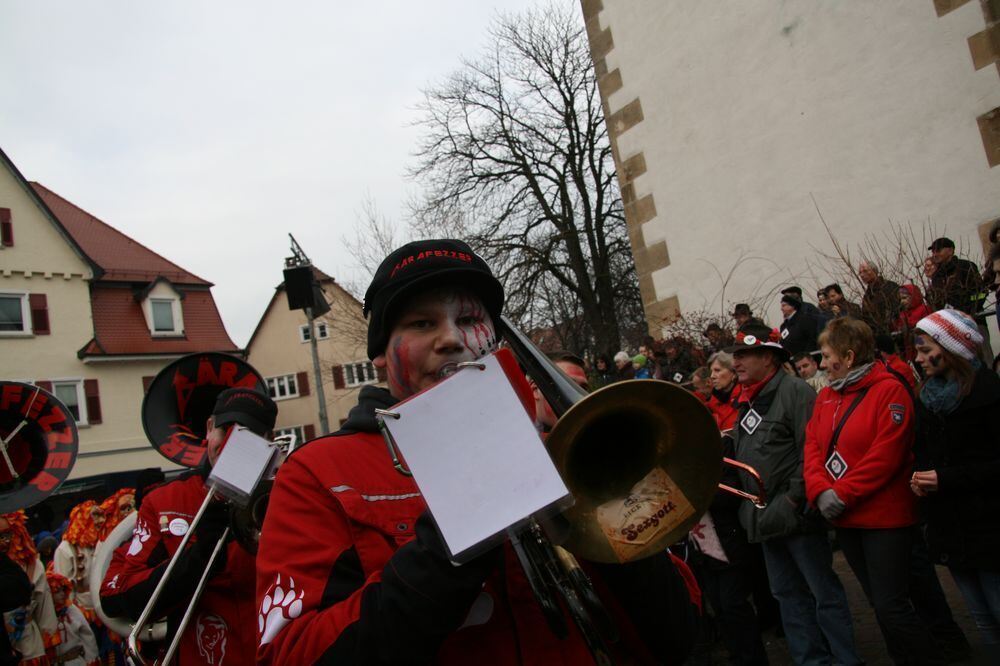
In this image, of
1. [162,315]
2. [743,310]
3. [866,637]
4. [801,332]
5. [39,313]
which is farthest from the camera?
[162,315]

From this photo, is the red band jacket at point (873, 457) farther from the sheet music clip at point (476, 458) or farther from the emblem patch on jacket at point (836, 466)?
the sheet music clip at point (476, 458)

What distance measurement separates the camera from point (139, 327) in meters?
29.2

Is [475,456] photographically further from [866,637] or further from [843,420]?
[866,637]

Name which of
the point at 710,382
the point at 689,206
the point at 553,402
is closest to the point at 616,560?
the point at 553,402

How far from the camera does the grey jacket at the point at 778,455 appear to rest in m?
4.11

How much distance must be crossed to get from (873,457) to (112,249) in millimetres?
33562

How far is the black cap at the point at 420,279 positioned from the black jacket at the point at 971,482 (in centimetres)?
280

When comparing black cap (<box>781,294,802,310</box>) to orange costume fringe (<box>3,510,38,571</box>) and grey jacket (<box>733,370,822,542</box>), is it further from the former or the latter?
orange costume fringe (<box>3,510,38,571</box>)

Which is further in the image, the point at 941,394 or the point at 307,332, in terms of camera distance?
the point at 307,332

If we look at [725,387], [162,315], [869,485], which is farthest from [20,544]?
[162,315]

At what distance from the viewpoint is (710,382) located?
6027 mm

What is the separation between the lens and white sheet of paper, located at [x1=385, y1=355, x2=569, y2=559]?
3.57 feet

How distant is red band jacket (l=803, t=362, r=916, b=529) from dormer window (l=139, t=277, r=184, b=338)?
1194 inches

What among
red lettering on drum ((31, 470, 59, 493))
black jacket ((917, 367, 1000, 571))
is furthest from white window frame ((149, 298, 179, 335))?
black jacket ((917, 367, 1000, 571))
